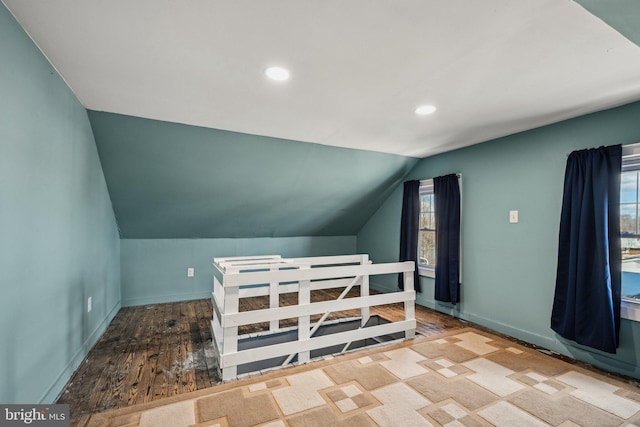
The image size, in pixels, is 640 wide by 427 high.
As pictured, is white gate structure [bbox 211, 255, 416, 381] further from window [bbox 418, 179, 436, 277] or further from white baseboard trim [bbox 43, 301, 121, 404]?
window [bbox 418, 179, 436, 277]

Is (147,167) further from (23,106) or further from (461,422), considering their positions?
(461,422)

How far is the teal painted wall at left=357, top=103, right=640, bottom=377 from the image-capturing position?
2.38 metres

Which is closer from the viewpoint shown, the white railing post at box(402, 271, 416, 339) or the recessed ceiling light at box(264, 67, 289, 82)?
the recessed ceiling light at box(264, 67, 289, 82)

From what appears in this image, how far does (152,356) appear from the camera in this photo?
252 centimetres

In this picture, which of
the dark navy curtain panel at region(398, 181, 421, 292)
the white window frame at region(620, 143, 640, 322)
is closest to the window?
the dark navy curtain panel at region(398, 181, 421, 292)

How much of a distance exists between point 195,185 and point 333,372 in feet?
8.01

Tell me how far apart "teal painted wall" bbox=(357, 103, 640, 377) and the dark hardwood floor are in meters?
0.54

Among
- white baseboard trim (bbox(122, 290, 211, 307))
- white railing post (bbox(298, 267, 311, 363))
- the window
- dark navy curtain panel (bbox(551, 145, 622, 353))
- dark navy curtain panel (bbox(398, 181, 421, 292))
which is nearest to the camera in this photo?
dark navy curtain panel (bbox(551, 145, 622, 353))

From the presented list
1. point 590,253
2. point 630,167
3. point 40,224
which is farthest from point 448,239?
point 40,224

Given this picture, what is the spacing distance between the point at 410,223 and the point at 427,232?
0.26 m

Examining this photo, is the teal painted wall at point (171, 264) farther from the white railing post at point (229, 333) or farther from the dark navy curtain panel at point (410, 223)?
the white railing post at point (229, 333)

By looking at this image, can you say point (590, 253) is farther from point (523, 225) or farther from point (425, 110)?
point (425, 110)

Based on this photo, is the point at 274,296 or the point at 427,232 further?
the point at 427,232

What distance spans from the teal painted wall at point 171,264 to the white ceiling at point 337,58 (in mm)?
2143
